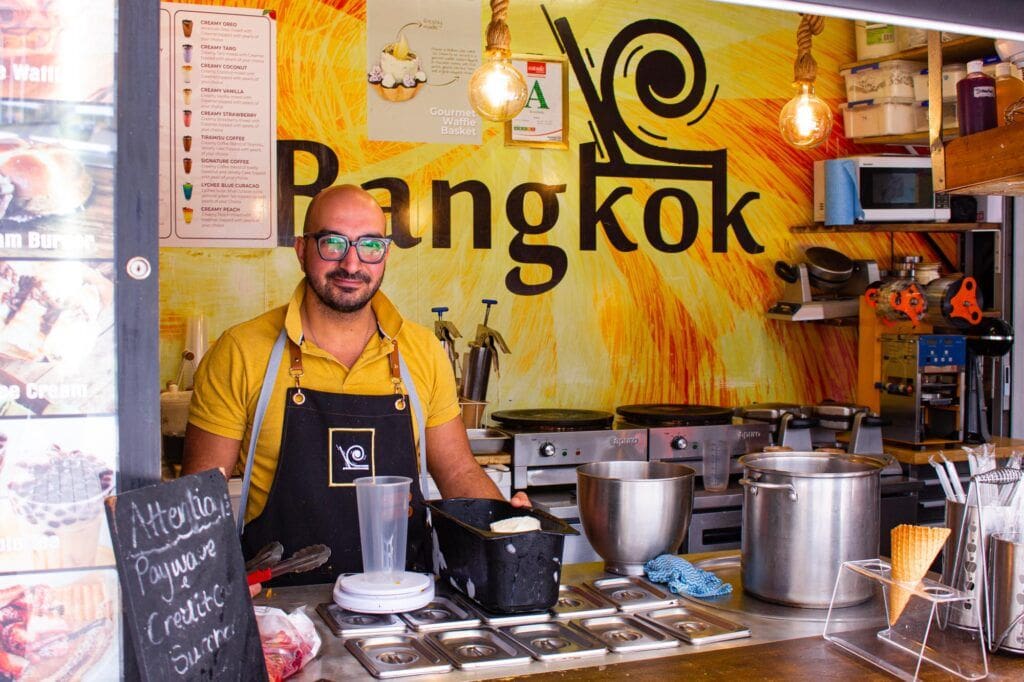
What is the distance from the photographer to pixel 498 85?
3959mm

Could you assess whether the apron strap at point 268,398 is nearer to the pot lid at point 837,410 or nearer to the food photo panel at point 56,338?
the food photo panel at point 56,338

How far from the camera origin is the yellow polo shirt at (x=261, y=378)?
10.2 feet

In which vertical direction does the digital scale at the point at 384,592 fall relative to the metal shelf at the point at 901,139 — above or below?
below

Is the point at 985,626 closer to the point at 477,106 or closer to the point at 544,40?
the point at 477,106

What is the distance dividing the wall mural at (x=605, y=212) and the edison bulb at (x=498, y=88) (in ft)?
4.43

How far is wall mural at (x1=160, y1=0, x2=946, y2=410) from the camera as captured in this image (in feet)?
17.0

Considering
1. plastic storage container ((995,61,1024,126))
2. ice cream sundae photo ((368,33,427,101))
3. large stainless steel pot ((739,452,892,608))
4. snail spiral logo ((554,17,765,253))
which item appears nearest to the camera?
large stainless steel pot ((739,452,892,608))

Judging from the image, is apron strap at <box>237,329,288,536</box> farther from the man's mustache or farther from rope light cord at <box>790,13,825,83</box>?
rope light cord at <box>790,13,825,83</box>

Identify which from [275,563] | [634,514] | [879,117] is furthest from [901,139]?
[275,563]

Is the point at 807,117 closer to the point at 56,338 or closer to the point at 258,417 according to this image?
the point at 258,417

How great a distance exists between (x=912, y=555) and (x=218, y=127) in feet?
13.0

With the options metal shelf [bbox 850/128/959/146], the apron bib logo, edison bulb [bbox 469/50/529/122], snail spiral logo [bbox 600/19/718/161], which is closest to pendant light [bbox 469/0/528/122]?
edison bulb [bbox 469/50/529/122]

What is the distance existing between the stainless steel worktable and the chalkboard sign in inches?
11.7

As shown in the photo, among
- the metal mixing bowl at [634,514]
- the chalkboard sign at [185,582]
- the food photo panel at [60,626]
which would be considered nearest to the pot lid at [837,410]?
the metal mixing bowl at [634,514]
